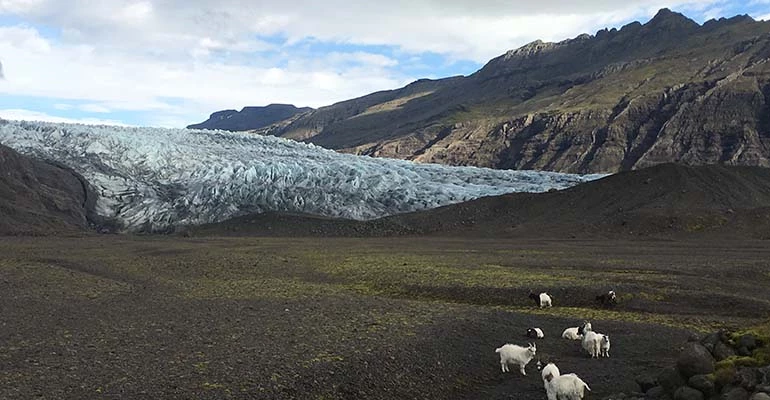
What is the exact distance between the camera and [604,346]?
1517cm

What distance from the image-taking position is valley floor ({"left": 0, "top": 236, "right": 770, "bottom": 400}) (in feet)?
41.4

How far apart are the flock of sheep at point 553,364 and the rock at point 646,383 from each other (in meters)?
0.99

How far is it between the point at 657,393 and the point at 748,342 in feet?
7.74

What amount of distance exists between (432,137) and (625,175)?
13546 cm

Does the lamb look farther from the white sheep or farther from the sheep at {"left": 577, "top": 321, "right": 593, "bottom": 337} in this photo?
the sheep at {"left": 577, "top": 321, "right": 593, "bottom": 337}

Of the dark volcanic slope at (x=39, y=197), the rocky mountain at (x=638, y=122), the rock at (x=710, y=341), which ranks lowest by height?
the dark volcanic slope at (x=39, y=197)

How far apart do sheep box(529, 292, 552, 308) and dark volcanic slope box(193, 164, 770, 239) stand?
29.4 metres

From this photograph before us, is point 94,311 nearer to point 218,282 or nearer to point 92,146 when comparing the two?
point 218,282

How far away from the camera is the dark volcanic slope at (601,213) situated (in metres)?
49.8

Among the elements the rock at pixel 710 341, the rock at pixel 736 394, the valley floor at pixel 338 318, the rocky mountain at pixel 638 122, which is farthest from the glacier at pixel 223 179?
the rocky mountain at pixel 638 122

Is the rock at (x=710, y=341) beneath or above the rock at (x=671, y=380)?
above

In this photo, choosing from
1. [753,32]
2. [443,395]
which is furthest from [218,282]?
[753,32]

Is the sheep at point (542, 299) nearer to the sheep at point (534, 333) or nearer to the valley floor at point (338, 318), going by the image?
the valley floor at point (338, 318)

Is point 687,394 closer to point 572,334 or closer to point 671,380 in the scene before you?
point 671,380
